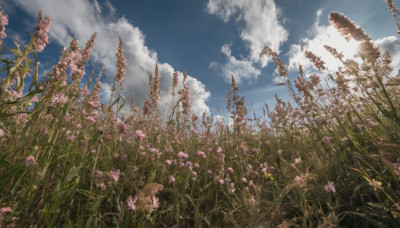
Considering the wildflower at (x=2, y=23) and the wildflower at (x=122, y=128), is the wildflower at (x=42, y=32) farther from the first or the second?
the wildflower at (x=122, y=128)

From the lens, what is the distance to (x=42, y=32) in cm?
151

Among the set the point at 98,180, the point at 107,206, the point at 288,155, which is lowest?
the point at 107,206

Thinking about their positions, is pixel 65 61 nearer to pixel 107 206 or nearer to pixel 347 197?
pixel 107 206

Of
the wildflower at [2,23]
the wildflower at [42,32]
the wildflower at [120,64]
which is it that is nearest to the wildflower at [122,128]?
the wildflower at [120,64]

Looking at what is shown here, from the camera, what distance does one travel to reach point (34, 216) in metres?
1.34

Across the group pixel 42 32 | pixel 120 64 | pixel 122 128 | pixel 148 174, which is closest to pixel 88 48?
pixel 120 64

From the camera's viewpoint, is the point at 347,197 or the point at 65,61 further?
the point at 347,197

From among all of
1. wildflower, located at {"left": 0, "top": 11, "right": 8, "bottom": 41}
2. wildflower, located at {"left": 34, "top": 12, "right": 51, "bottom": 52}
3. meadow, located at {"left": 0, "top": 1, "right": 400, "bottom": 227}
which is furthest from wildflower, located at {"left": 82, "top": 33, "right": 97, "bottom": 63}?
wildflower, located at {"left": 0, "top": 11, "right": 8, "bottom": 41}

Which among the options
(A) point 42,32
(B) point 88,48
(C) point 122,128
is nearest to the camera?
(A) point 42,32

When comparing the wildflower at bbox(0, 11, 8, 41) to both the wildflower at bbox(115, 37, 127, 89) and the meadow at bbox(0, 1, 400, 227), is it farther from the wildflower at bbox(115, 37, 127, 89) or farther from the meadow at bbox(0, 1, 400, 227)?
the wildflower at bbox(115, 37, 127, 89)

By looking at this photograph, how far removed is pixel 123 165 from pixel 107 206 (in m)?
0.58

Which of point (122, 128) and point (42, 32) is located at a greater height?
point (42, 32)

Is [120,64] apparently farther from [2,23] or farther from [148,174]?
[148,174]

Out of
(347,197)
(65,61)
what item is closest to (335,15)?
(347,197)
